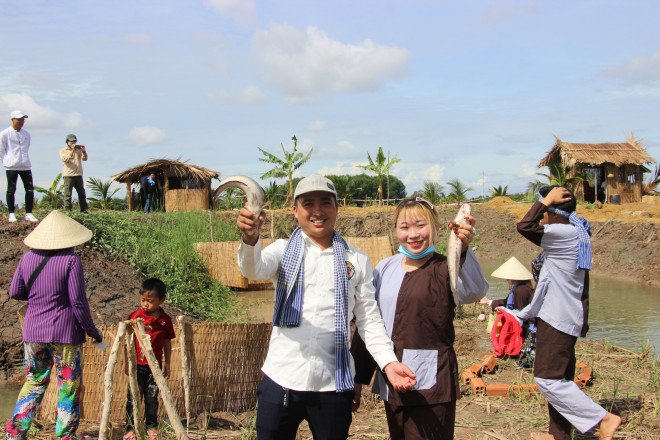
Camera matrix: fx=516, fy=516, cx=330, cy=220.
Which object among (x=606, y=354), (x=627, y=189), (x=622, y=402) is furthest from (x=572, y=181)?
(x=622, y=402)

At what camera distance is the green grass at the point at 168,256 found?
8.24 meters

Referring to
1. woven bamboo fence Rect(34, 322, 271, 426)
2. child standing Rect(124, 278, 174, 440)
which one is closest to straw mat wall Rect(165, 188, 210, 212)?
woven bamboo fence Rect(34, 322, 271, 426)

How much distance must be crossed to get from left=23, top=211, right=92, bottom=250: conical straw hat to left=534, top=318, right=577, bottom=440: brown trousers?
324 centimetres

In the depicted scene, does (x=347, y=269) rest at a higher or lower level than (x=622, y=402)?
higher

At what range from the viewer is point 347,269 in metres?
2.32

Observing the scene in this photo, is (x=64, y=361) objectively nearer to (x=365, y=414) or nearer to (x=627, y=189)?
(x=365, y=414)

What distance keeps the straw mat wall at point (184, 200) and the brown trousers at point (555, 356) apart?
12910 mm

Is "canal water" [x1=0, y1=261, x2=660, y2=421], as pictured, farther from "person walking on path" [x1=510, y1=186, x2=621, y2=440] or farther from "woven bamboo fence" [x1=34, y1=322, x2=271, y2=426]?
"person walking on path" [x1=510, y1=186, x2=621, y2=440]

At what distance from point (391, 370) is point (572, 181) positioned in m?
23.1

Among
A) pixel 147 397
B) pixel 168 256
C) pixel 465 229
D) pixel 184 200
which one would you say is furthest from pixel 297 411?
pixel 184 200

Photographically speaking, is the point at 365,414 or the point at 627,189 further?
the point at 627,189

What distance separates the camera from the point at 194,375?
13.2 feet

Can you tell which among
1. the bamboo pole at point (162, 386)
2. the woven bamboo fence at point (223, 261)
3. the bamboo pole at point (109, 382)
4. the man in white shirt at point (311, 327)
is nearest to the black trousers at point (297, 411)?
the man in white shirt at point (311, 327)

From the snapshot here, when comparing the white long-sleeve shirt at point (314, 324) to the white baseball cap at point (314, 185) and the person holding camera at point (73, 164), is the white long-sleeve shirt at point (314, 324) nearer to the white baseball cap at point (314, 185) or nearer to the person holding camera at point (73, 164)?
the white baseball cap at point (314, 185)
